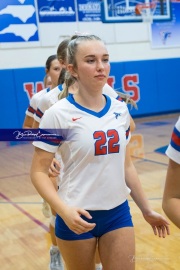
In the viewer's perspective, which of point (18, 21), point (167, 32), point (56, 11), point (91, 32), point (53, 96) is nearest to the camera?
point (53, 96)

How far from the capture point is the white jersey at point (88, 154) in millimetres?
1897

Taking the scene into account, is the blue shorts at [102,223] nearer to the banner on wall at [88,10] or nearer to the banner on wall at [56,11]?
the banner on wall at [56,11]

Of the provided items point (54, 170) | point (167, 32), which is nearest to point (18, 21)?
point (167, 32)

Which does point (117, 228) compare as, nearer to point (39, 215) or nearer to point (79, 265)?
point (79, 265)

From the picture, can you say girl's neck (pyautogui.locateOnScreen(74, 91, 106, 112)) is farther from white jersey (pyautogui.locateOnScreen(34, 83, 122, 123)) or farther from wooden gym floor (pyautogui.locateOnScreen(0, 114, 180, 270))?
white jersey (pyautogui.locateOnScreen(34, 83, 122, 123))

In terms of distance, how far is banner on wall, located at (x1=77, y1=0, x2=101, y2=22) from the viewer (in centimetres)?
1075

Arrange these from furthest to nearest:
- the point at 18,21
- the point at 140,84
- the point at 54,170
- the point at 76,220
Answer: the point at 140,84 < the point at 18,21 < the point at 54,170 < the point at 76,220

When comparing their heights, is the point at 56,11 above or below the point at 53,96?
above

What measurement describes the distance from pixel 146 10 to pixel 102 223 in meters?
9.64

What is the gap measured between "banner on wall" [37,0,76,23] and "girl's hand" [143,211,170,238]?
9.05 meters

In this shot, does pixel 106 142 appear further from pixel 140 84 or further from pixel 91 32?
pixel 140 84

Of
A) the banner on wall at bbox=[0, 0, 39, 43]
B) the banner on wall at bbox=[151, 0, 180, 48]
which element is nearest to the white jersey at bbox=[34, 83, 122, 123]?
the banner on wall at bbox=[0, 0, 39, 43]

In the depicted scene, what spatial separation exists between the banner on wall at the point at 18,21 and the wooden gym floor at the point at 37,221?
3216 millimetres

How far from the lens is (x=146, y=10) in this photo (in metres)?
10.8
